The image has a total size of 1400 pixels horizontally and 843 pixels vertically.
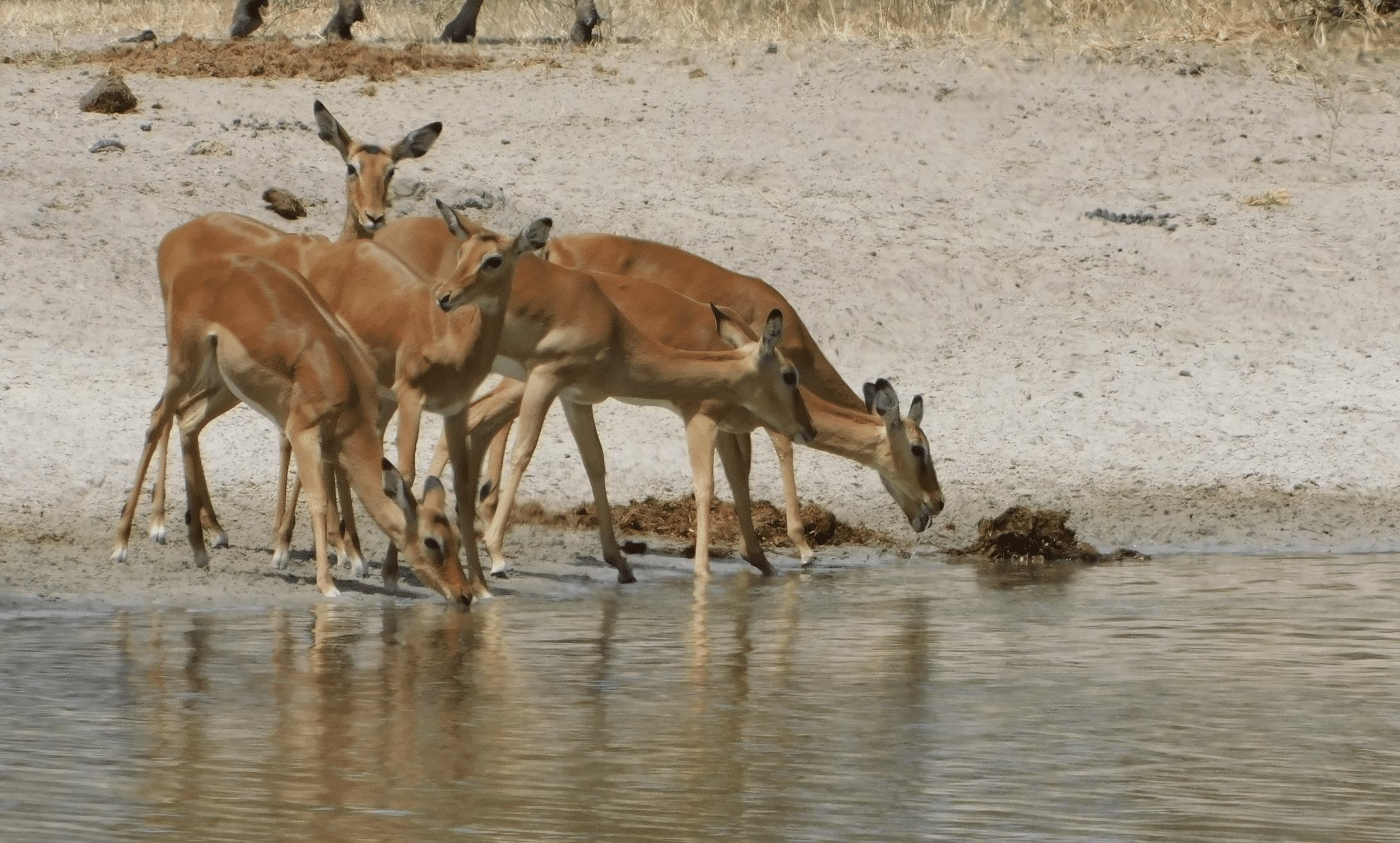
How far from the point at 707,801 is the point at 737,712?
1.41 m

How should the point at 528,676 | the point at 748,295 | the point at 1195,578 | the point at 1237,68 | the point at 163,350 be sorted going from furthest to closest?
the point at 1237,68
the point at 163,350
the point at 748,295
the point at 1195,578
the point at 528,676

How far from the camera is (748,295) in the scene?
42.3 ft

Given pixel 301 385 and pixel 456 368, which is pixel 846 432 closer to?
pixel 456 368

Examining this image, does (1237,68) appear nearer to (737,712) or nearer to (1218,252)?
(1218,252)

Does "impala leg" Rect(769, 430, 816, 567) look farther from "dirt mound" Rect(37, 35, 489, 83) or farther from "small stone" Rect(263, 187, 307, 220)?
"dirt mound" Rect(37, 35, 489, 83)

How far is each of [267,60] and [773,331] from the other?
9.44m

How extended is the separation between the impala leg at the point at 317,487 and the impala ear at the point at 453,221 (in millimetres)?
1193

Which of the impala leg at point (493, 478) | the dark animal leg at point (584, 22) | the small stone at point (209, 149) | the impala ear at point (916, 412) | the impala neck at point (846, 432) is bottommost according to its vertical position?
the impala leg at point (493, 478)

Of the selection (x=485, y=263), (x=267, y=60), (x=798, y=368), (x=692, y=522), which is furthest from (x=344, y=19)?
(x=485, y=263)

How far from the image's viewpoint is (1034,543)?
1242cm

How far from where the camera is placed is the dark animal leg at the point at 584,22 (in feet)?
69.4

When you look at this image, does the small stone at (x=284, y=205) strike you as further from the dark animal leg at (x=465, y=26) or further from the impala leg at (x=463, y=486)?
the dark animal leg at (x=465, y=26)

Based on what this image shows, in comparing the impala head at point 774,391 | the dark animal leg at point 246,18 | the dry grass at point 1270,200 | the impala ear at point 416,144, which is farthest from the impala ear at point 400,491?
the dark animal leg at point 246,18

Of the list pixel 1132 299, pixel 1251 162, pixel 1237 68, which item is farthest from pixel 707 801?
pixel 1237 68
